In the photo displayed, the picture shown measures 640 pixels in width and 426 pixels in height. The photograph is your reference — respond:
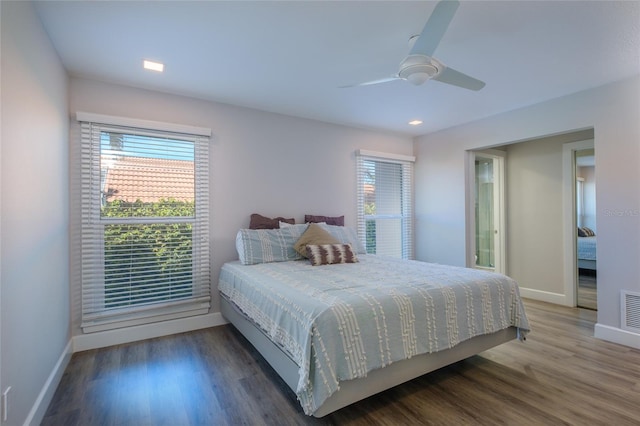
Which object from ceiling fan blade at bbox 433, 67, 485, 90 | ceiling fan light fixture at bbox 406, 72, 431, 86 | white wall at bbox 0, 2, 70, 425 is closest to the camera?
white wall at bbox 0, 2, 70, 425

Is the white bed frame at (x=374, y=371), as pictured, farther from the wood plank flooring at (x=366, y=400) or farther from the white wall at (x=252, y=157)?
the white wall at (x=252, y=157)

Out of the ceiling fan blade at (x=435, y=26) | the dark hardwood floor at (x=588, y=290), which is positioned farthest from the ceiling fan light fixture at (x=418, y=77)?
the dark hardwood floor at (x=588, y=290)

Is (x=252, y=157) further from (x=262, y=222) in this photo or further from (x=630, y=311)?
(x=630, y=311)

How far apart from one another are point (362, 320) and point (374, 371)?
0.35 m

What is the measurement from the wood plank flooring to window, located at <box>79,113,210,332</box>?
0.45 meters

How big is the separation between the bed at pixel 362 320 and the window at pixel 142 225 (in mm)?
671

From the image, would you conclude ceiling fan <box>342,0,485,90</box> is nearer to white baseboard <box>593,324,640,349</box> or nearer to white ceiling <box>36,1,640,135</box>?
white ceiling <box>36,1,640,135</box>

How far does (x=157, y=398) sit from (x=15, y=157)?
169cm

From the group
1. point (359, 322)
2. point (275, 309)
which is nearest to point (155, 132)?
point (275, 309)

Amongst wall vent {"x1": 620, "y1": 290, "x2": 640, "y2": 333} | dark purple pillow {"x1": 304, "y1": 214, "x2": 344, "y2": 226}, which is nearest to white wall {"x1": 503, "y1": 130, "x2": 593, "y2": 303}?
wall vent {"x1": 620, "y1": 290, "x2": 640, "y2": 333}

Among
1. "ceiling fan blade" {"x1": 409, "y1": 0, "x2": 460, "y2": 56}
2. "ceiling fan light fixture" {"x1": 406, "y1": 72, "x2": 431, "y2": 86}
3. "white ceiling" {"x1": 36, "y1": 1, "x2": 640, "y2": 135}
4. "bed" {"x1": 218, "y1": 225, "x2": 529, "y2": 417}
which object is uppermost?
"white ceiling" {"x1": 36, "y1": 1, "x2": 640, "y2": 135}

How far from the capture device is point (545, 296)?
14.2 ft

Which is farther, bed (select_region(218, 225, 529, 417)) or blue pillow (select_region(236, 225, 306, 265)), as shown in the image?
blue pillow (select_region(236, 225, 306, 265))

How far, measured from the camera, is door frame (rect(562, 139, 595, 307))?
4047mm
